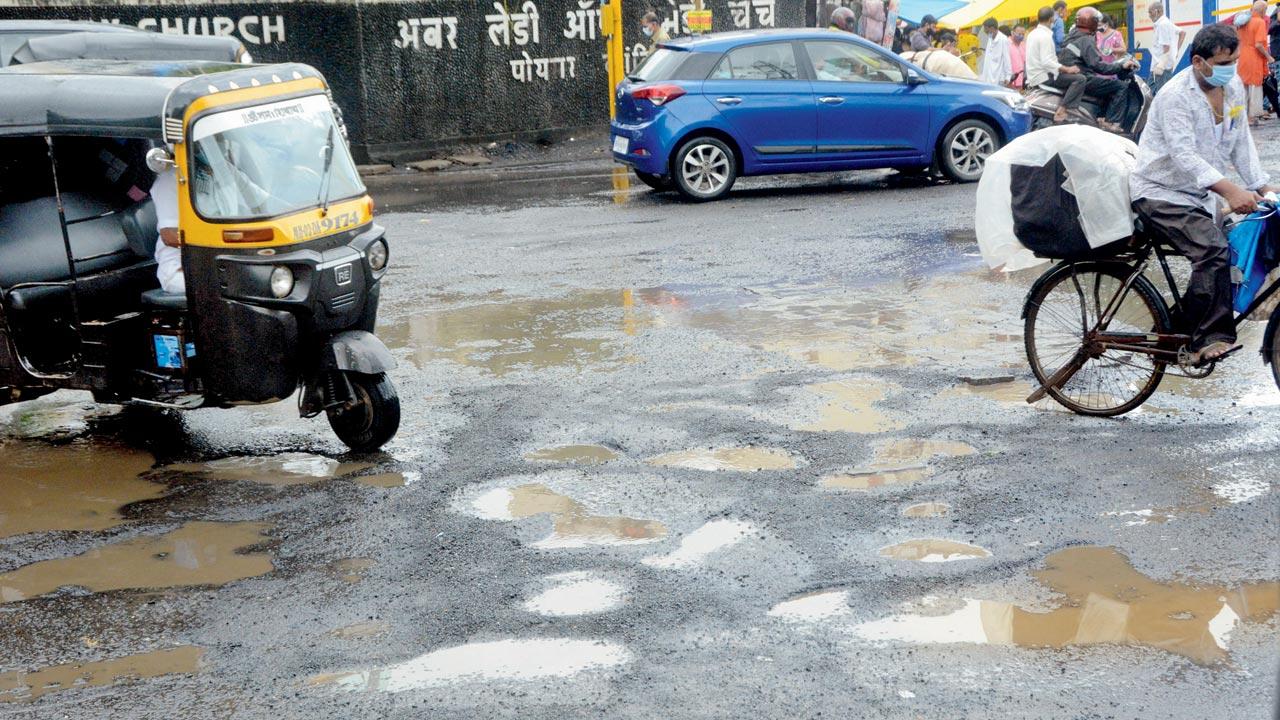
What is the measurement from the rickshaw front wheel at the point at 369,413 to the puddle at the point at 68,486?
0.90 meters

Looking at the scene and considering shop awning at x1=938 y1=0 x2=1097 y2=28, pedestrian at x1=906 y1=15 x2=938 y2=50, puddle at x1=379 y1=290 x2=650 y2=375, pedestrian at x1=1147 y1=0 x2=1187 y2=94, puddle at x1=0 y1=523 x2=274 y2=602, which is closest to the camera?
puddle at x1=0 y1=523 x2=274 y2=602

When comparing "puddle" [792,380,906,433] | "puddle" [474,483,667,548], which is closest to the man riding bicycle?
"puddle" [792,380,906,433]

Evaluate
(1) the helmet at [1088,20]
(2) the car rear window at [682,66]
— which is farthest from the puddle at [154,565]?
(1) the helmet at [1088,20]

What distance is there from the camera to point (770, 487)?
5848mm

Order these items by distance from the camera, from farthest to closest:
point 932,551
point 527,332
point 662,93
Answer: point 662,93 < point 527,332 < point 932,551

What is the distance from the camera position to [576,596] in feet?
15.8

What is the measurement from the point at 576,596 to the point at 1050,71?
1475 cm

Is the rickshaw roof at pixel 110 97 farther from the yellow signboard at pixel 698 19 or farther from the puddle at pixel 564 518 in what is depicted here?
the yellow signboard at pixel 698 19

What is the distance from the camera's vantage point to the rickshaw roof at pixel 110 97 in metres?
6.25

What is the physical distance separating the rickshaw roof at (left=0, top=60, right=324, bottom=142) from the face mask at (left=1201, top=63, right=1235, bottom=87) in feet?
14.1

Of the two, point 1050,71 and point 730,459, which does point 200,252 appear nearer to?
Answer: point 730,459

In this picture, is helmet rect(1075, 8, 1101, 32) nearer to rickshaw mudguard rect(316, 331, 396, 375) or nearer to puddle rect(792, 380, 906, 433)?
puddle rect(792, 380, 906, 433)

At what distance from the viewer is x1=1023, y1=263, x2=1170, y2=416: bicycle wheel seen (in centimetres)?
649

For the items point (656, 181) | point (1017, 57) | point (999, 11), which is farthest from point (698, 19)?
point (999, 11)
